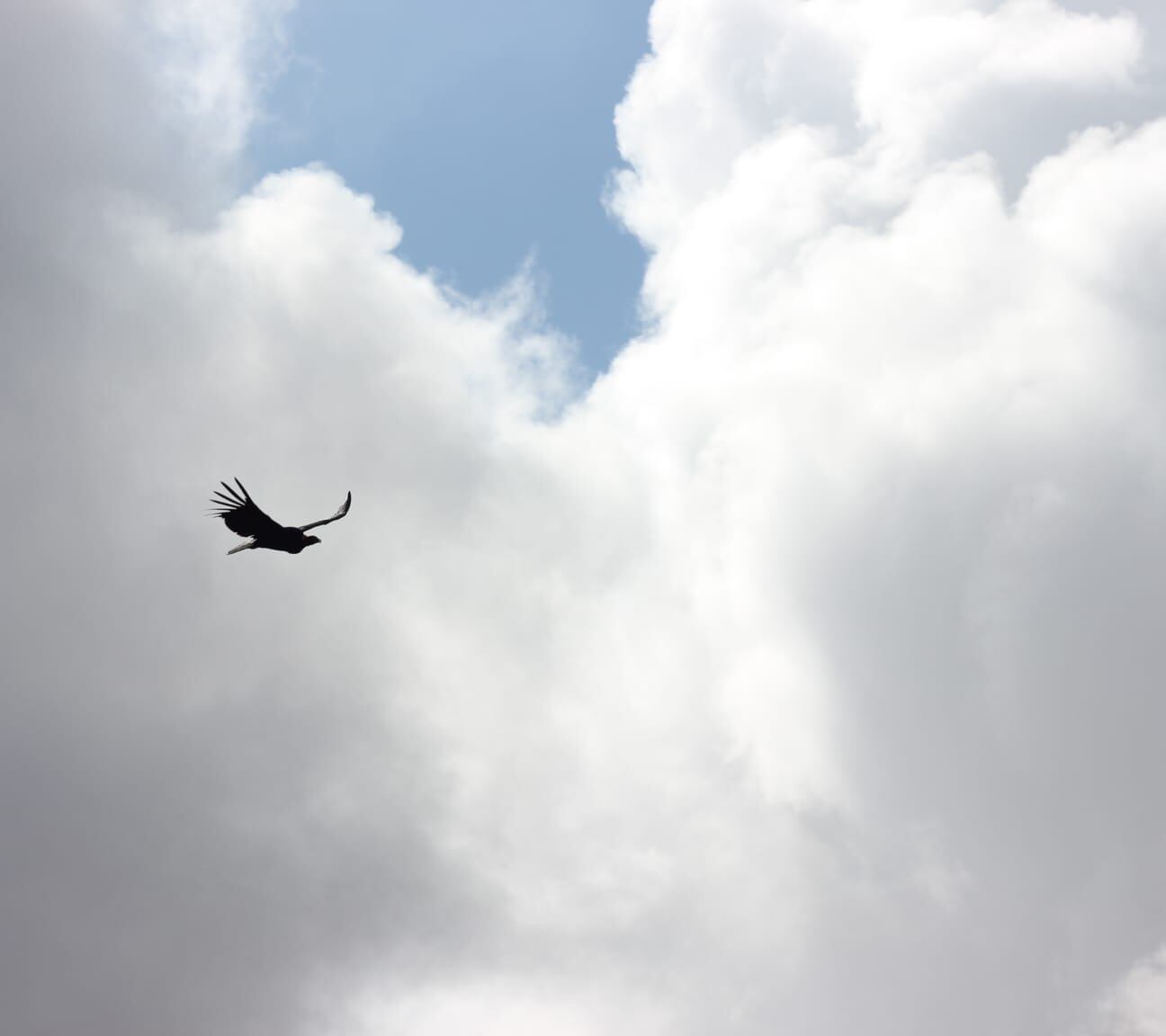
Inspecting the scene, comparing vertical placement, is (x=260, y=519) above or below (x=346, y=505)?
below

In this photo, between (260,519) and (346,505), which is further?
(346,505)

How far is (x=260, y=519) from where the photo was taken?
2805 inches

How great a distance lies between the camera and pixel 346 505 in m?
78.4

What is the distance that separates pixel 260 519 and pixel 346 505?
8227 mm
